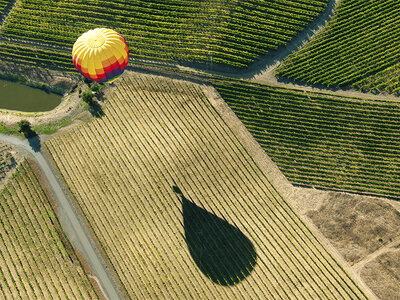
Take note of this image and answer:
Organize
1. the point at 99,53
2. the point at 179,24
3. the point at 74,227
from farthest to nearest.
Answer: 1. the point at 179,24
2. the point at 74,227
3. the point at 99,53

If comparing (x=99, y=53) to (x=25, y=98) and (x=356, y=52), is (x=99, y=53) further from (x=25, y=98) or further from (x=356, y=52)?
(x=356, y=52)

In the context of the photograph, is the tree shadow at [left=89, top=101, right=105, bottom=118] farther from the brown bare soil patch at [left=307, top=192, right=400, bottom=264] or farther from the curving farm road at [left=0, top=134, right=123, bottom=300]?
the brown bare soil patch at [left=307, top=192, right=400, bottom=264]

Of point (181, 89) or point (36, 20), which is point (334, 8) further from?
point (36, 20)

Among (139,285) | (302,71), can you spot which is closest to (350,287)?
(139,285)

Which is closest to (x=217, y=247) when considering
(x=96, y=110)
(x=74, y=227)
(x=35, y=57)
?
(x=74, y=227)

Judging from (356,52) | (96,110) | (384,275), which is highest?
(96,110)

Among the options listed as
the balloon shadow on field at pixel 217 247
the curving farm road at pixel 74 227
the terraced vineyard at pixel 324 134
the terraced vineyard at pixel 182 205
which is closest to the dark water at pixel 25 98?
the curving farm road at pixel 74 227
